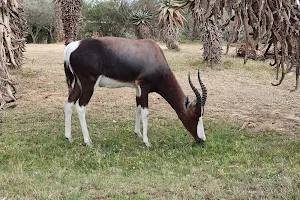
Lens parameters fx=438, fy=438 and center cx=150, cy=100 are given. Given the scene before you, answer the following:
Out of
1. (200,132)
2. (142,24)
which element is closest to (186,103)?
(200,132)

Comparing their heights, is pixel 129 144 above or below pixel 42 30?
above

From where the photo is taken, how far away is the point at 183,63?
56.0 feet

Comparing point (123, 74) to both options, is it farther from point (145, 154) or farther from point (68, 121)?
point (145, 154)

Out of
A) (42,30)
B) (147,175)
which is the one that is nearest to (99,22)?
(42,30)

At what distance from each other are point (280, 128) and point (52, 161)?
427 cm

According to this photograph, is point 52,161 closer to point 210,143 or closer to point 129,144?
point 129,144

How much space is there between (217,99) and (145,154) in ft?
15.7

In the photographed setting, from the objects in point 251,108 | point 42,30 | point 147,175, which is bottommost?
point 42,30

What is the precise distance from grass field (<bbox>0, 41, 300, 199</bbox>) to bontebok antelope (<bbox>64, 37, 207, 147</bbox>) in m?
0.41

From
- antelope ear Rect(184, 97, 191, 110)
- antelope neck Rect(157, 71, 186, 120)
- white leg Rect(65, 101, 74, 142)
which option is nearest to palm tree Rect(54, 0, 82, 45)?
white leg Rect(65, 101, 74, 142)

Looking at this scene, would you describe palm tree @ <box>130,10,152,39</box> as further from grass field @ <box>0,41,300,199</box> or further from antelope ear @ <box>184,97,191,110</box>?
antelope ear @ <box>184,97,191,110</box>

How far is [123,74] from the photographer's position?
714 cm

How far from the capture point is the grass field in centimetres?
469

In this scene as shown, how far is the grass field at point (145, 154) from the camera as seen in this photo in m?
4.69
